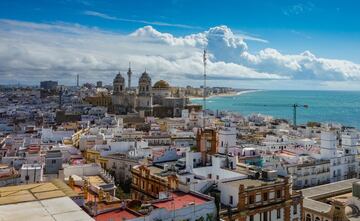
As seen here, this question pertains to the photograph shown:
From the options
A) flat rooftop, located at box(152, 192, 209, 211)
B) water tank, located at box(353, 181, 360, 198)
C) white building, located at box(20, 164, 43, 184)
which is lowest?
water tank, located at box(353, 181, 360, 198)

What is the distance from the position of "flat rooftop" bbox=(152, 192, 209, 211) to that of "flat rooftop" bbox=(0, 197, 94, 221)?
39.8 ft

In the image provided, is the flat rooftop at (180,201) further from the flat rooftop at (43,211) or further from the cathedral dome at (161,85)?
the cathedral dome at (161,85)

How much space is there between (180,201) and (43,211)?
14.9 metres

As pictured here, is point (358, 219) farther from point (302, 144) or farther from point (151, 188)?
point (302, 144)

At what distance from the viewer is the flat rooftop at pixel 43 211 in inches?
357

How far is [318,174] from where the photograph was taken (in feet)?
152

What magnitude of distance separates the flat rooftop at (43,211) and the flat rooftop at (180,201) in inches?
478

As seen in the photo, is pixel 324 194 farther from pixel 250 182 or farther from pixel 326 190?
pixel 250 182

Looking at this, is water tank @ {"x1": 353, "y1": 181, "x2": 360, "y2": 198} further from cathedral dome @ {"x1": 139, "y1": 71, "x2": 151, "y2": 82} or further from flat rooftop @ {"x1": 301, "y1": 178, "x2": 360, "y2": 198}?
cathedral dome @ {"x1": 139, "y1": 71, "x2": 151, "y2": 82}

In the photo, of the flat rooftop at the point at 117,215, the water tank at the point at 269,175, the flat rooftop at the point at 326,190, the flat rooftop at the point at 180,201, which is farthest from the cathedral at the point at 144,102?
the flat rooftop at the point at 117,215

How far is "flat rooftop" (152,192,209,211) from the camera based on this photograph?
22.3 m

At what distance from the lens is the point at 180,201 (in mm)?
23641

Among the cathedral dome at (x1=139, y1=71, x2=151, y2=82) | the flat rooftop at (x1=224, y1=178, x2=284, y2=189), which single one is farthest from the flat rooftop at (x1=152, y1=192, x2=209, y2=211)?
the cathedral dome at (x1=139, y1=71, x2=151, y2=82)

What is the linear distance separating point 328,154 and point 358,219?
19.3 meters
